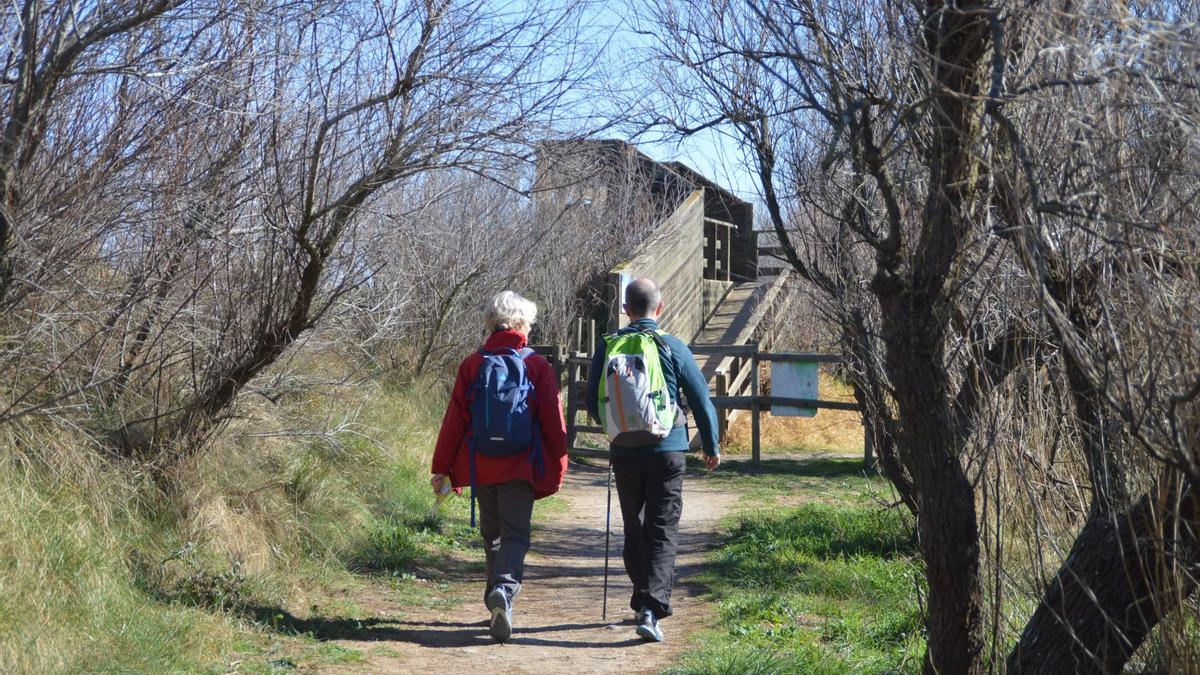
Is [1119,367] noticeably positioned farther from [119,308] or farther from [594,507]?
[594,507]

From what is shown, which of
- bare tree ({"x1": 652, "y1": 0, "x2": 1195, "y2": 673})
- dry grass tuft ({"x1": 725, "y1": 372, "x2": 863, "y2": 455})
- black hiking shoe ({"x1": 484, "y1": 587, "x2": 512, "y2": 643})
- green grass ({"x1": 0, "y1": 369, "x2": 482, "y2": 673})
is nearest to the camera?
bare tree ({"x1": 652, "y1": 0, "x2": 1195, "y2": 673})

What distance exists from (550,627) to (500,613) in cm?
60

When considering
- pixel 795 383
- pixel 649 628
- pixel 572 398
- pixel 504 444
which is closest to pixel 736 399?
pixel 795 383

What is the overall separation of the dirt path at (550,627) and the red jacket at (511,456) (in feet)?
2.69

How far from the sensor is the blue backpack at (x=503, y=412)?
20.6 ft

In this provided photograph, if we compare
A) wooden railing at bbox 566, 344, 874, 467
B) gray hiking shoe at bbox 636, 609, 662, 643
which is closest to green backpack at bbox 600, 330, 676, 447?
gray hiking shoe at bbox 636, 609, 662, 643

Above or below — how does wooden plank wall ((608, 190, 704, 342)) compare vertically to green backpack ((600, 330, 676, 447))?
above

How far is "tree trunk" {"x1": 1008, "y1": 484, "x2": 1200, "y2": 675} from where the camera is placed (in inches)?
137

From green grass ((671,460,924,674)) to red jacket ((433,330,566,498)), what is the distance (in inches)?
49.4

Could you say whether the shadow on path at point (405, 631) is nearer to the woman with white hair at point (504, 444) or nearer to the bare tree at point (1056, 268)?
the woman with white hair at point (504, 444)

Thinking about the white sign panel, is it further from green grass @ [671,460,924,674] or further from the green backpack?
the green backpack

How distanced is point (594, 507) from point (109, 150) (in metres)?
6.54

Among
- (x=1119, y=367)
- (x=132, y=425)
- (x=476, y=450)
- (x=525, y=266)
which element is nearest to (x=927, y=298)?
(x=1119, y=367)

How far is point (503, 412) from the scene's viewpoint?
247 inches
